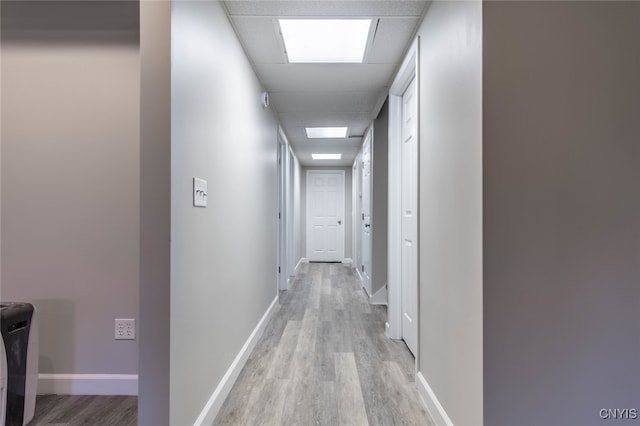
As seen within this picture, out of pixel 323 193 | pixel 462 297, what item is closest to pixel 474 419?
pixel 462 297

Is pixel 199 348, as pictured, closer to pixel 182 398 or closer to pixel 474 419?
pixel 182 398

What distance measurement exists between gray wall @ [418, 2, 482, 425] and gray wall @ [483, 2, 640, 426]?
0.18 feet

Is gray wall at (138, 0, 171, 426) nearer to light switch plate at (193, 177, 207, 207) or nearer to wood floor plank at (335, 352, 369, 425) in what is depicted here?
light switch plate at (193, 177, 207, 207)

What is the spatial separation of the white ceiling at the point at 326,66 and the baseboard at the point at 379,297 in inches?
76.6

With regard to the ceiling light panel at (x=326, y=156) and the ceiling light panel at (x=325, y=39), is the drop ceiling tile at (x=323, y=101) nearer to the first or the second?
the ceiling light panel at (x=325, y=39)

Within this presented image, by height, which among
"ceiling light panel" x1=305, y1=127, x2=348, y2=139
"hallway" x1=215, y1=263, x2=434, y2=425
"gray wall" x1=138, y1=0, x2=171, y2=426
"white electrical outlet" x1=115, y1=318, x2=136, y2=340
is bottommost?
"hallway" x1=215, y1=263, x2=434, y2=425

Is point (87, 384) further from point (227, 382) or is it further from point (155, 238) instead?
point (155, 238)

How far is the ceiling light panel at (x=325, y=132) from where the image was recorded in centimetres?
431

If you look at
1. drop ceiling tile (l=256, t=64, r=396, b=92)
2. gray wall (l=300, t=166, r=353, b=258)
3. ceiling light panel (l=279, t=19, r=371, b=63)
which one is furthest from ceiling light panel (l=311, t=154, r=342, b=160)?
ceiling light panel (l=279, t=19, r=371, b=63)

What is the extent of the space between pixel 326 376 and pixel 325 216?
5.52 meters

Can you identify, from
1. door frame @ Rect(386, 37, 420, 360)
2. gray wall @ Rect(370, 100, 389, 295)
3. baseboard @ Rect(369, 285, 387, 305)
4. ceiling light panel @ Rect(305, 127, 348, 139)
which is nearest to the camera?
door frame @ Rect(386, 37, 420, 360)

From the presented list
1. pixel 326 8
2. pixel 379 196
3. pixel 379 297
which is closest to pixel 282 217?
pixel 379 196

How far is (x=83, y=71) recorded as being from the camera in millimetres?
1860

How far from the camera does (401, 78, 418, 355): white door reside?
2.33 meters
